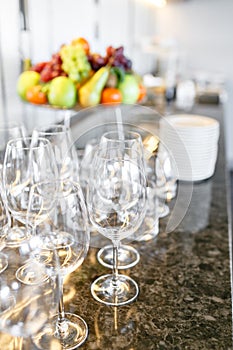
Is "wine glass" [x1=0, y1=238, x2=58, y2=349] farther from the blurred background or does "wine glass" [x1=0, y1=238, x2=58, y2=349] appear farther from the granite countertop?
the blurred background

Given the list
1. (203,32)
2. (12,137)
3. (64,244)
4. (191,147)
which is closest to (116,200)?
(64,244)

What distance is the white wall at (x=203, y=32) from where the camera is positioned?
3.54 m

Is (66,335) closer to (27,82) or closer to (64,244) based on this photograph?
(64,244)

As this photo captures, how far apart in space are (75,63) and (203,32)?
2.93m

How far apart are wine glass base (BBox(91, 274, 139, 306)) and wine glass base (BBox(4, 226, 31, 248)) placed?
0.60 ft

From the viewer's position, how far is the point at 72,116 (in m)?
1.52

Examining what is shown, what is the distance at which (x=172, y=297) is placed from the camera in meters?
0.62

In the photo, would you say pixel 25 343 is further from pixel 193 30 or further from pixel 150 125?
pixel 193 30

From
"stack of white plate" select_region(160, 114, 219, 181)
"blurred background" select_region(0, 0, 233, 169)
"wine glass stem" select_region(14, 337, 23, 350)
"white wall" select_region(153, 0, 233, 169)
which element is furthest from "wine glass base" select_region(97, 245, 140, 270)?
"white wall" select_region(153, 0, 233, 169)

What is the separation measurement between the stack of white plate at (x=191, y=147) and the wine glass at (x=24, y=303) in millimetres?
518

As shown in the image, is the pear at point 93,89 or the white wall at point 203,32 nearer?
the pear at point 93,89

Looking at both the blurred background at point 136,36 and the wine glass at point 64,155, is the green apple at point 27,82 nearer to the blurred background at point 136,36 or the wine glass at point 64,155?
the blurred background at point 136,36

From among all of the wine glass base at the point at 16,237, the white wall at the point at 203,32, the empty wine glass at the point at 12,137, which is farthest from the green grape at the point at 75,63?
the white wall at the point at 203,32

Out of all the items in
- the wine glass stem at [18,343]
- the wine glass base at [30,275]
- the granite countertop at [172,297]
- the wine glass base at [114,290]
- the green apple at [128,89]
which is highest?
the green apple at [128,89]
